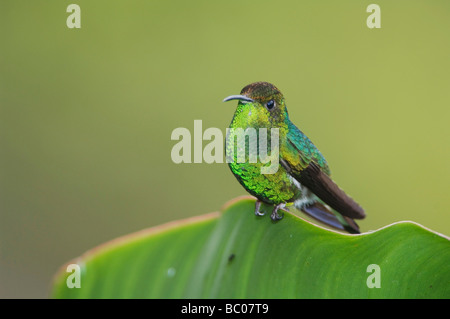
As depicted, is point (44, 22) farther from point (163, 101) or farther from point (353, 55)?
point (353, 55)

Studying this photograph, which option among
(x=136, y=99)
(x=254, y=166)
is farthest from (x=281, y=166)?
(x=136, y=99)

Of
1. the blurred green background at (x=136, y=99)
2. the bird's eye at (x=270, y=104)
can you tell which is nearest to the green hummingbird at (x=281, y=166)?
the bird's eye at (x=270, y=104)

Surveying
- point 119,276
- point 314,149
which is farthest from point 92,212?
point 314,149

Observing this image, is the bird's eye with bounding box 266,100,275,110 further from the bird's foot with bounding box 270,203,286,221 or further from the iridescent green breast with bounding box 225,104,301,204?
the bird's foot with bounding box 270,203,286,221

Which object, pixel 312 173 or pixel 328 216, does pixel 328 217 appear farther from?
pixel 312 173

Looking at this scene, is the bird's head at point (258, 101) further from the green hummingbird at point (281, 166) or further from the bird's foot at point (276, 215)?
the bird's foot at point (276, 215)

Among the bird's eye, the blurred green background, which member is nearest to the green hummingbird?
the bird's eye
